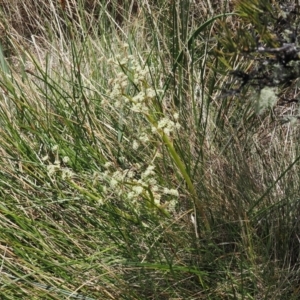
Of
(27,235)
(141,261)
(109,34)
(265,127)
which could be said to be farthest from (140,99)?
(109,34)

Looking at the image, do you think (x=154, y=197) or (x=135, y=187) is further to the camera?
(x=154, y=197)

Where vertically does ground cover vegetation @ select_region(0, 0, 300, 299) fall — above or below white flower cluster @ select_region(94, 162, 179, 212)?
below

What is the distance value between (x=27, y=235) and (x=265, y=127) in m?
0.84

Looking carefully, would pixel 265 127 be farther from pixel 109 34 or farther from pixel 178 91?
pixel 109 34

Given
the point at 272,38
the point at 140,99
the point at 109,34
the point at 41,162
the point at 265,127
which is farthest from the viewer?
the point at 109,34

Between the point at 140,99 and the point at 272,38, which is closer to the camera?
the point at 272,38

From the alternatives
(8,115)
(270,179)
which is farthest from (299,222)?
(8,115)

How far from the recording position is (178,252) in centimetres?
173

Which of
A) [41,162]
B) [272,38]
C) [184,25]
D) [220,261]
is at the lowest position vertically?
[220,261]

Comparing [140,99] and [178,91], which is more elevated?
[140,99]

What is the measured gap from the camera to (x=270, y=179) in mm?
1907

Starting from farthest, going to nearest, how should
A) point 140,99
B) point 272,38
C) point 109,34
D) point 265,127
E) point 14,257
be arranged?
point 109,34
point 265,127
point 14,257
point 140,99
point 272,38

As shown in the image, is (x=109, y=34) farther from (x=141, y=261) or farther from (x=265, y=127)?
(x=141, y=261)

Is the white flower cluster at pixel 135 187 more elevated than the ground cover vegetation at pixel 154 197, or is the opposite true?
the white flower cluster at pixel 135 187
